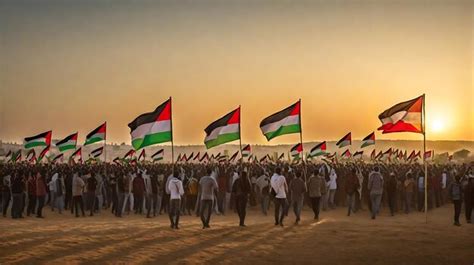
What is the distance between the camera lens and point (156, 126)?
2181cm

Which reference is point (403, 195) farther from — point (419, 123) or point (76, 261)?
point (76, 261)

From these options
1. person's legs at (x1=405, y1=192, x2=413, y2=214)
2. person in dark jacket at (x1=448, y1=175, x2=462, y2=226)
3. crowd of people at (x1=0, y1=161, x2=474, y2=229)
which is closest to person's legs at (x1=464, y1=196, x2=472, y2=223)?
crowd of people at (x1=0, y1=161, x2=474, y2=229)

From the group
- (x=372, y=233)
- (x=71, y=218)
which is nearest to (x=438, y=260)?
(x=372, y=233)

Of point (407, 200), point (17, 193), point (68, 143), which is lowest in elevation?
point (407, 200)

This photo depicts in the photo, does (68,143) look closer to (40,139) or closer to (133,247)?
(40,139)

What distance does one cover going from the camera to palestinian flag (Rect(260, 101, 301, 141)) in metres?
24.8

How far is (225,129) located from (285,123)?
8.86 ft

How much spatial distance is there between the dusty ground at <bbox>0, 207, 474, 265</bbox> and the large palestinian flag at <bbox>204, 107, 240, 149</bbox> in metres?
7.14

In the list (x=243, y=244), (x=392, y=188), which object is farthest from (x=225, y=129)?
(x=243, y=244)

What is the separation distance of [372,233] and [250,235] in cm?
353

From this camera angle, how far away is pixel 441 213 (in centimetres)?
2559

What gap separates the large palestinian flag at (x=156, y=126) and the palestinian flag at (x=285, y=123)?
5.22 meters

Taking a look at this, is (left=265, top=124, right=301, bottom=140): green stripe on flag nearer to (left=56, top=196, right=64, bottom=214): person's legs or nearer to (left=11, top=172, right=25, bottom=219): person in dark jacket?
(left=56, top=196, right=64, bottom=214): person's legs

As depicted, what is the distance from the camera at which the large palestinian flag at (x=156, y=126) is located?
21625mm
